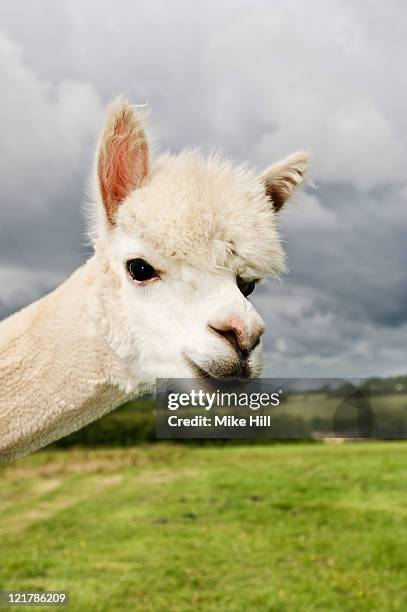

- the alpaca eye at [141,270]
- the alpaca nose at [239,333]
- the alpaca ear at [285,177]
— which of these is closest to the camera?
the alpaca nose at [239,333]

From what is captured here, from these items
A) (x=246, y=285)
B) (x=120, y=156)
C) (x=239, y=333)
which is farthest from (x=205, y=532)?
(x=239, y=333)

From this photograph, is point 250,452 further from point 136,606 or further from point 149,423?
point 136,606

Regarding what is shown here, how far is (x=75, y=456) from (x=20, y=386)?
2254 centimetres

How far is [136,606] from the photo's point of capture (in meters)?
9.67

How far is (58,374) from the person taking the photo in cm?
291

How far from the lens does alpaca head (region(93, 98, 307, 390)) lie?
2449 millimetres

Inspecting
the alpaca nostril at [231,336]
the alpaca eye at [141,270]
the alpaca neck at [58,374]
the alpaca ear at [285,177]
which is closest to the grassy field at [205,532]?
the alpaca neck at [58,374]

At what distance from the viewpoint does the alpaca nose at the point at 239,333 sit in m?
2.36

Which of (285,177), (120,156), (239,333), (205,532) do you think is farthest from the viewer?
(205,532)

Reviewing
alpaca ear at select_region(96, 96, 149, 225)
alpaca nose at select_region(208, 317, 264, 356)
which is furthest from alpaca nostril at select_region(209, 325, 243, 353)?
alpaca ear at select_region(96, 96, 149, 225)

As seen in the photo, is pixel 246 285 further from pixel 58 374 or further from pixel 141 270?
pixel 58 374

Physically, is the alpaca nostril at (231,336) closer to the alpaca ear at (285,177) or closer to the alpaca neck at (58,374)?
the alpaca neck at (58,374)

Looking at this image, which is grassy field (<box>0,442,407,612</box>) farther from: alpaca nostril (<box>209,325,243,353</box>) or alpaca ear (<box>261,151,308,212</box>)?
alpaca nostril (<box>209,325,243,353</box>)

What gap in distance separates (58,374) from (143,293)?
55cm
